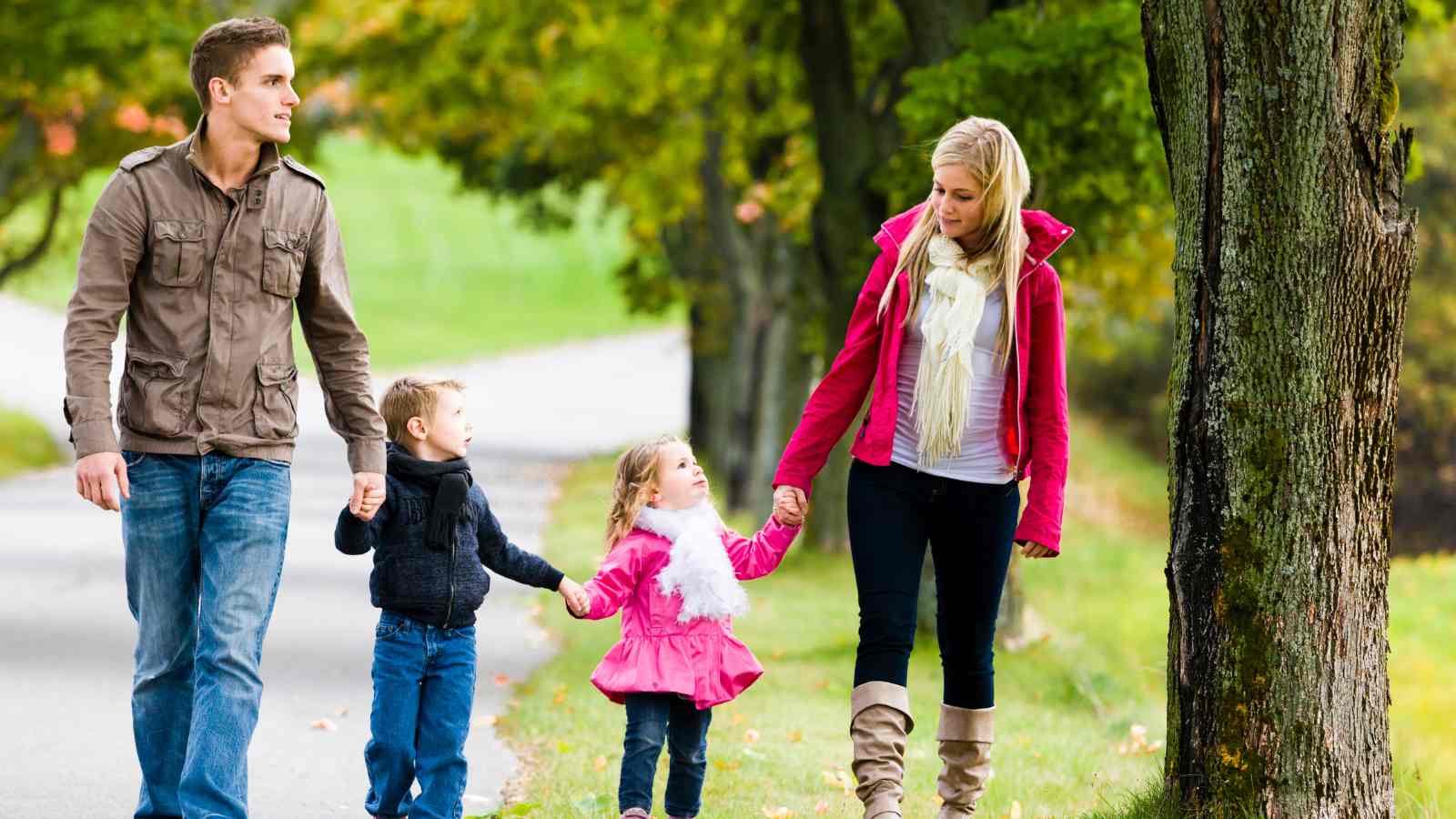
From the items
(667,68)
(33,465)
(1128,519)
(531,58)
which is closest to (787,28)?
(667,68)

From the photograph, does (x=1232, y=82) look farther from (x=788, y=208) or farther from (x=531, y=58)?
(x=531, y=58)

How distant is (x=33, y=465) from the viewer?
20.5 meters

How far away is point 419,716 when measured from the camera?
5.24m

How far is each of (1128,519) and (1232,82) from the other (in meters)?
26.9

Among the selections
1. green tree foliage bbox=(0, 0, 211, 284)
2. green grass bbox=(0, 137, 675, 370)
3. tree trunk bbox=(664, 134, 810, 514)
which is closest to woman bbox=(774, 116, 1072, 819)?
tree trunk bbox=(664, 134, 810, 514)

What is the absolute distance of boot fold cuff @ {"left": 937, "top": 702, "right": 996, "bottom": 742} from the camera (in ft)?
17.5

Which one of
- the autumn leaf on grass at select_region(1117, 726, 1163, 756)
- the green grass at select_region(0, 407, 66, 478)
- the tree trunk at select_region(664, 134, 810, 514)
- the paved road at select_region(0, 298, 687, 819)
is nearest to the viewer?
the paved road at select_region(0, 298, 687, 819)

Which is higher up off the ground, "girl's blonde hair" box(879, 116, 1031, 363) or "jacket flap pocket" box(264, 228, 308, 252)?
"girl's blonde hair" box(879, 116, 1031, 363)

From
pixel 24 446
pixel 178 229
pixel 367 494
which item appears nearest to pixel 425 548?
pixel 367 494

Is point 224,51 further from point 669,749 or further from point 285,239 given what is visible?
point 669,749

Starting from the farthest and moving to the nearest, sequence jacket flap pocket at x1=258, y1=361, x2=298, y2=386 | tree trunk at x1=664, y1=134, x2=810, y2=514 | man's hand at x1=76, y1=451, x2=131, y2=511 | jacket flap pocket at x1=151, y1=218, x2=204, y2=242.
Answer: tree trunk at x1=664, y1=134, x2=810, y2=514 < jacket flap pocket at x1=258, y1=361, x2=298, y2=386 < jacket flap pocket at x1=151, y1=218, x2=204, y2=242 < man's hand at x1=76, y1=451, x2=131, y2=511

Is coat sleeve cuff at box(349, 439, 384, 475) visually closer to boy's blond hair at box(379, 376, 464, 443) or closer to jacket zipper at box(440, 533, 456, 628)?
boy's blond hair at box(379, 376, 464, 443)

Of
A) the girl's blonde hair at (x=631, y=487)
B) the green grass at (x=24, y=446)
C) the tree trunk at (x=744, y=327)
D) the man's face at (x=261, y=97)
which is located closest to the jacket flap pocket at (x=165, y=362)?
the man's face at (x=261, y=97)

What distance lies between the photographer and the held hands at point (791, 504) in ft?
17.1
